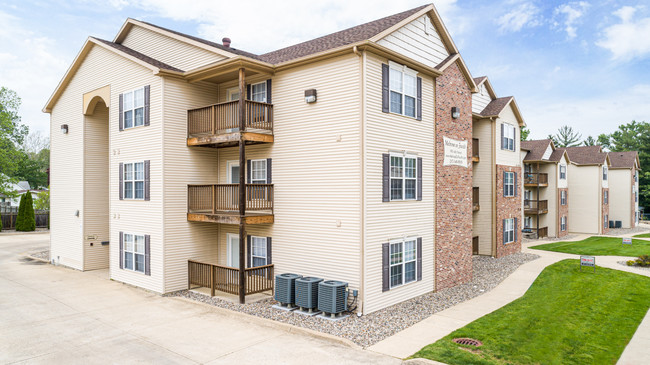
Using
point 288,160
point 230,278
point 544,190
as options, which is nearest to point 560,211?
point 544,190

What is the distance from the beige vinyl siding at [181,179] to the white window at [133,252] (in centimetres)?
170

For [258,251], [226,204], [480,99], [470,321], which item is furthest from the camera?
[480,99]

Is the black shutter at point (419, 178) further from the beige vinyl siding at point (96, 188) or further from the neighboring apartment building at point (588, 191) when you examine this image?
the neighboring apartment building at point (588, 191)

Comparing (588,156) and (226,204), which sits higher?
(588,156)

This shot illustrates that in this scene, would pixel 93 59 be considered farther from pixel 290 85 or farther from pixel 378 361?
pixel 378 361

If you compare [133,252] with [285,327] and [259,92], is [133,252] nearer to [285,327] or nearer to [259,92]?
[259,92]

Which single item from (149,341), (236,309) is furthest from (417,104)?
(149,341)

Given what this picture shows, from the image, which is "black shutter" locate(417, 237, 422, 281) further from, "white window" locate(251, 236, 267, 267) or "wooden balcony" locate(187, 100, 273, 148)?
"wooden balcony" locate(187, 100, 273, 148)

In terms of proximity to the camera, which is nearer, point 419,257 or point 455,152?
point 419,257

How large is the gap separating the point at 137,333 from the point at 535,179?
30.3 metres

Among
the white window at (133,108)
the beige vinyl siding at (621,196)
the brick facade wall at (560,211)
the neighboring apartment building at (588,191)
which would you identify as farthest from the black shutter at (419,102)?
the beige vinyl siding at (621,196)

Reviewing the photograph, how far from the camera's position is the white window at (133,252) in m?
14.5

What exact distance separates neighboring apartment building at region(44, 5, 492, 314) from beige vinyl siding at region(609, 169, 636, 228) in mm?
34651

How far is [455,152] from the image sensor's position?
15.5 m
